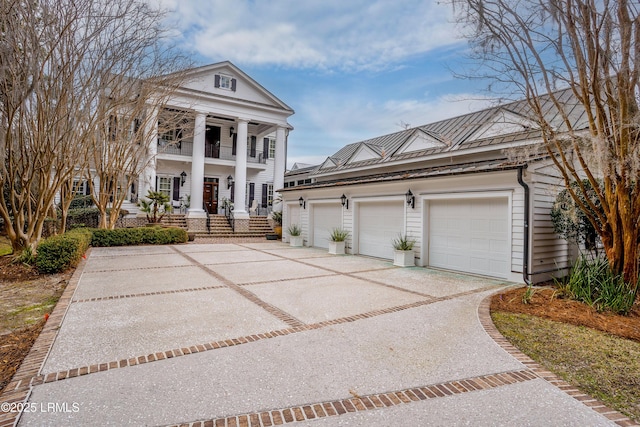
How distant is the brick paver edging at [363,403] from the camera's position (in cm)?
236

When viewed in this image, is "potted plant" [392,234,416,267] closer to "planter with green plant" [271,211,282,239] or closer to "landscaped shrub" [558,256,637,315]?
"landscaped shrub" [558,256,637,315]

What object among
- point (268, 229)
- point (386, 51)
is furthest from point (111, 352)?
point (268, 229)

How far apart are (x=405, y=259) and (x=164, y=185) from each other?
16836 millimetres

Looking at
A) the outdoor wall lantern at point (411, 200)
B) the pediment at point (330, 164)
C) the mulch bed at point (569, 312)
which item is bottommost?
the mulch bed at point (569, 312)

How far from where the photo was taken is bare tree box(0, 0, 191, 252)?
699 cm

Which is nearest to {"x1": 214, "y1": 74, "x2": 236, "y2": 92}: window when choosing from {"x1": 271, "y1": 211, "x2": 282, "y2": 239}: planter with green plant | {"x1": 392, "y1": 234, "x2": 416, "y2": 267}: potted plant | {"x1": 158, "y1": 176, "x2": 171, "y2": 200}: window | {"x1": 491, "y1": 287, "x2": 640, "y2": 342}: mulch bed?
{"x1": 158, "y1": 176, "x2": 171, "y2": 200}: window

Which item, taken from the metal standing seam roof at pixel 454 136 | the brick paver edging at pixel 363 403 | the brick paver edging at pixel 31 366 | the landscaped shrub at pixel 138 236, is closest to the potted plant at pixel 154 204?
the landscaped shrub at pixel 138 236

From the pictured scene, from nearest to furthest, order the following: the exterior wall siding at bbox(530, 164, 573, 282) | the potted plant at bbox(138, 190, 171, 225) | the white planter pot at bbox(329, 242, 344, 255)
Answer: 1. the exterior wall siding at bbox(530, 164, 573, 282)
2. the white planter pot at bbox(329, 242, 344, 255)
3. the potted plant at bbox(138, 190, 171, 225)

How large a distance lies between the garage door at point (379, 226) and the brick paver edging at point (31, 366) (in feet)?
28.4

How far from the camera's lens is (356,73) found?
48.6 feet

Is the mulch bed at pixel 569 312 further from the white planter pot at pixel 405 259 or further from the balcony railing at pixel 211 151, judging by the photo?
the balcony railing at pixel 211 151

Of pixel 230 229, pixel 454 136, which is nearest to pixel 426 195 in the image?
pixel 454 136

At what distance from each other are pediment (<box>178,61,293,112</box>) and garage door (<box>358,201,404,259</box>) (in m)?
12.4

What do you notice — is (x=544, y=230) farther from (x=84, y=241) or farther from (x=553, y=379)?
(x=84, y=241)
